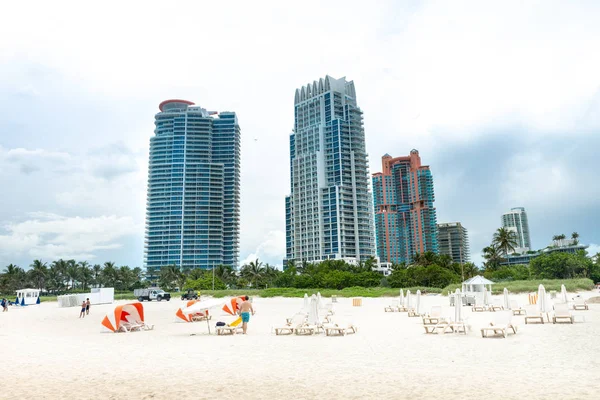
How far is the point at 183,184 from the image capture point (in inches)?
5881

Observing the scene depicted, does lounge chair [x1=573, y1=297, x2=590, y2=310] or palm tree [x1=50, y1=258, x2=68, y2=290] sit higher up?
palm tree [x1=50, y1=258, x2=68, y2=290]

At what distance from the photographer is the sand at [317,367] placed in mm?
7418

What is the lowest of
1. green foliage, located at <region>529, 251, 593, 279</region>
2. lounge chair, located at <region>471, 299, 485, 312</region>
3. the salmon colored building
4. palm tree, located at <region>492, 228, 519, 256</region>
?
lounge chair, located at <region>471, 299, 485, 312</region>

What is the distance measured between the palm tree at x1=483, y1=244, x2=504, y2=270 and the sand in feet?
251

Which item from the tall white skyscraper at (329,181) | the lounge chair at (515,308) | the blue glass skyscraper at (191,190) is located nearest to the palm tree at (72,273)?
the blue glass skyscraper at (191,190)

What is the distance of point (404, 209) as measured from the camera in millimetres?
165125

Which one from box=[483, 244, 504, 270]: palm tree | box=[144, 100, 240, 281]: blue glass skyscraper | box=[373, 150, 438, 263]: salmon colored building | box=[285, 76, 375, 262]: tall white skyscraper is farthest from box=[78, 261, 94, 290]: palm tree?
→ box=[373, 150, 438, 263]: salmon colored building

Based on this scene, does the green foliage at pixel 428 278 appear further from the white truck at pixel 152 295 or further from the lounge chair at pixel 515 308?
the lounge chair at pixel 515 308

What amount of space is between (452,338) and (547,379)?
617 centimetres

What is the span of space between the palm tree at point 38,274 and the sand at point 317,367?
8918 cm

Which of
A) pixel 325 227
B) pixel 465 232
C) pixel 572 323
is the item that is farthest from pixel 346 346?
pixel 465 232

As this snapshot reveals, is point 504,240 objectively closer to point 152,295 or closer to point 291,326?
point 152,295

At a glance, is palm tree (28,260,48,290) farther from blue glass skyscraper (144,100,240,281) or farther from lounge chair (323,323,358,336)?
lounge chair (323,323,358,336)

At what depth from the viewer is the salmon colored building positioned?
518ft
